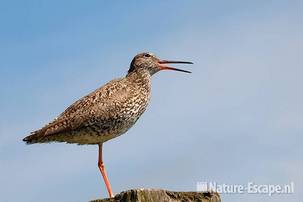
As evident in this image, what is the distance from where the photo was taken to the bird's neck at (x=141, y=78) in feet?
60.4

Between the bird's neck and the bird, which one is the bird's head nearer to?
the bird's neck

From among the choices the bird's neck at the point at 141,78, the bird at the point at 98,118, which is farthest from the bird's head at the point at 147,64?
Answer: the bird at the point at 98,118

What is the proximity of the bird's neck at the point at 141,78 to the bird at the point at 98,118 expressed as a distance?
599mm

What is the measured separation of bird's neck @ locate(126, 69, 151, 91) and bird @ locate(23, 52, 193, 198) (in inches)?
23.6

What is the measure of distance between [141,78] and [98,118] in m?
2.47

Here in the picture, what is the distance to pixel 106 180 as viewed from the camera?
1722 centimetres

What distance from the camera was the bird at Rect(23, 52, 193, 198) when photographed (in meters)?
16.8

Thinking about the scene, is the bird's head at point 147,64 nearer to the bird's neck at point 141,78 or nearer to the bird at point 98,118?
the bird's neck at point 141,78

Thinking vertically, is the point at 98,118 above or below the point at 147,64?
below

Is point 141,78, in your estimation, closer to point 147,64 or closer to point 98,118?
point 147,64

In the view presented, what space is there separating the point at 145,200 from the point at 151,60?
12.6 meters

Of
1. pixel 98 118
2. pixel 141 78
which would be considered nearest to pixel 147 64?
pixel 141 78

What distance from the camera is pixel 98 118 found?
16797 millimetres

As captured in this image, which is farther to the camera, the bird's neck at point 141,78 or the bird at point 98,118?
the bird's neck at point 141,78
